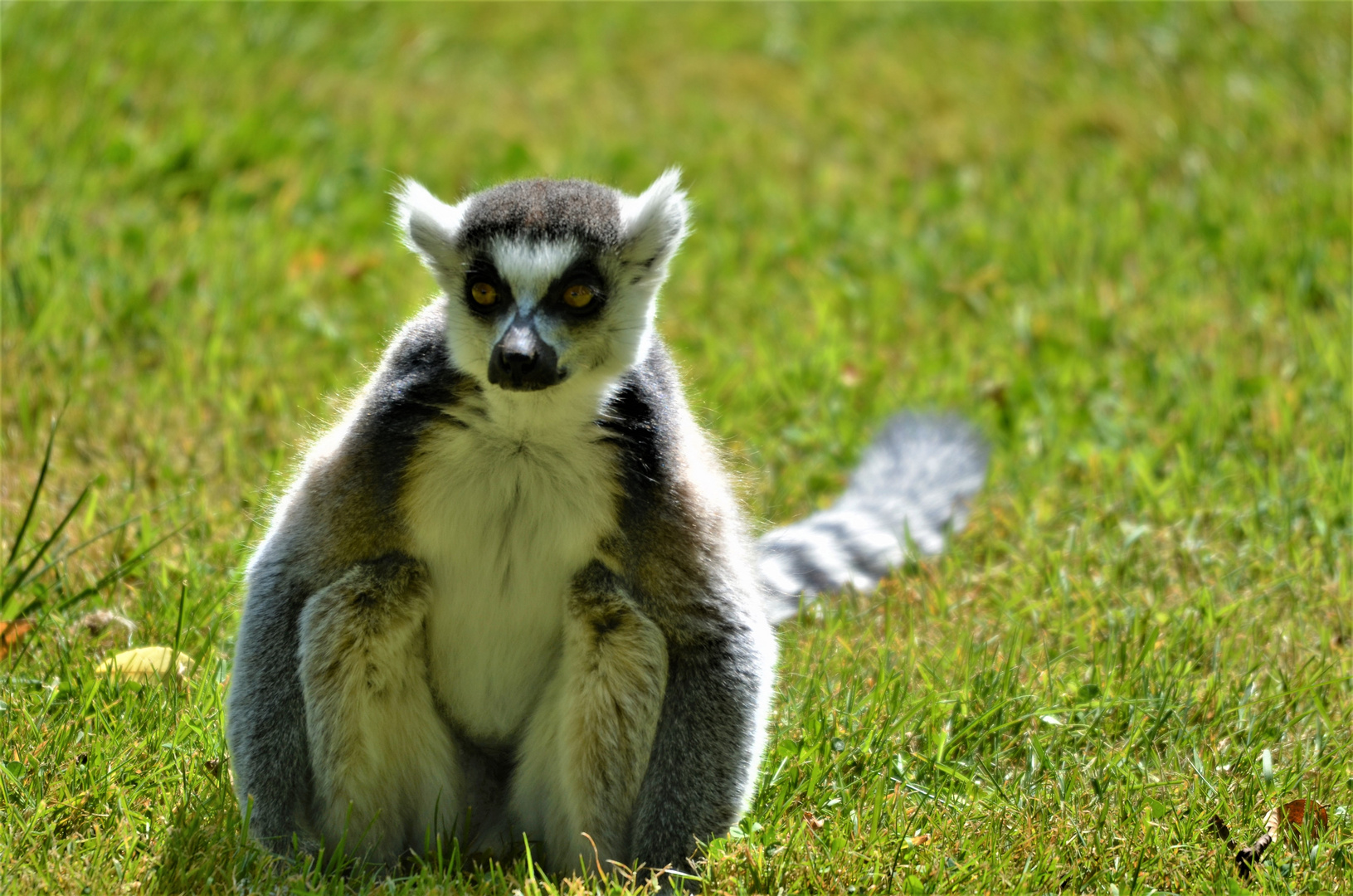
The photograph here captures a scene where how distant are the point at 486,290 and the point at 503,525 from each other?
501 mm

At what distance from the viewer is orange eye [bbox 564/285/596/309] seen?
290cm

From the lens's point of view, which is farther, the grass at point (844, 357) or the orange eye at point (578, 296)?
the grass at point (844, 357)

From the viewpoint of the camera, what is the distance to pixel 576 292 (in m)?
2.91

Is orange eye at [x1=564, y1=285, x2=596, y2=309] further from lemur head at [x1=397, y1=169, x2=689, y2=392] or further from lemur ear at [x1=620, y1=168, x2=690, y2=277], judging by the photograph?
lemur ear at [x1=620, y1=168, x2=690, y2=277]

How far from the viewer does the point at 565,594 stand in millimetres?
2986

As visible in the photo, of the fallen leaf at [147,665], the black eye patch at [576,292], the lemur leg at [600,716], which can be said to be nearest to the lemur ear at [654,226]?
the black eye patch at [576,292]

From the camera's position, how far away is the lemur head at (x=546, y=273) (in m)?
2.84

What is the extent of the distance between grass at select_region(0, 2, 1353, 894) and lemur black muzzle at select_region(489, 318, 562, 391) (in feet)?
3.32

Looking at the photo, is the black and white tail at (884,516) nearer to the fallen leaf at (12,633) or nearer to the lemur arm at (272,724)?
the lemur arm at (272,724)

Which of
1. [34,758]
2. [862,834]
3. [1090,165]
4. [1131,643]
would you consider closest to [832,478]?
[1131,643]

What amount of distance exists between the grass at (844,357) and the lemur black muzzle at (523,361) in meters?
1.01

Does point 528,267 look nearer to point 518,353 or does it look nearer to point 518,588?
point 518,353

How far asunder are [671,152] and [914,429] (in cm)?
330

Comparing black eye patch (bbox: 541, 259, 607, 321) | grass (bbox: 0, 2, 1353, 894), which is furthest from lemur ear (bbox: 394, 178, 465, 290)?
grass (bbox: 0, 2, 1353, 894)
